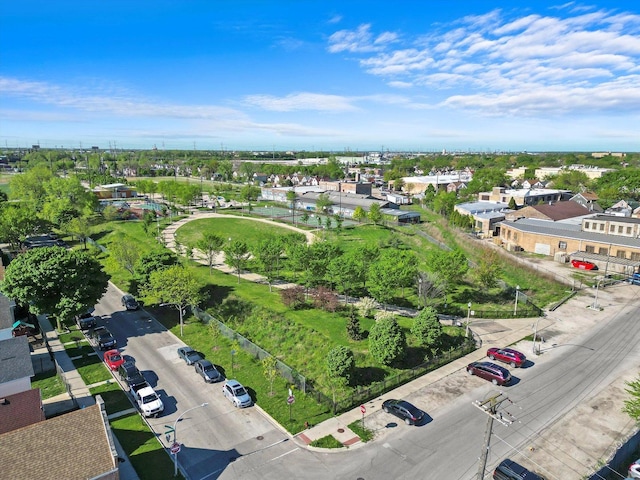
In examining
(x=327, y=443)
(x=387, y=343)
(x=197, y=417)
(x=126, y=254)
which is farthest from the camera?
(x=126, y=254)

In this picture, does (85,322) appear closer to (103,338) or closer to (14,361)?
(103,338)

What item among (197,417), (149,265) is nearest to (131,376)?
(197,417)

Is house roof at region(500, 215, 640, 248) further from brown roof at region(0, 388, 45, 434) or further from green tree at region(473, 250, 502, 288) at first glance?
brown roof at region(0, 388, 45, 434)

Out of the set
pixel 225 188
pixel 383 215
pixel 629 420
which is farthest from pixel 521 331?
pixel 225 188

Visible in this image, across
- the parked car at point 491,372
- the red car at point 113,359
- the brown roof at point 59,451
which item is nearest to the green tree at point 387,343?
the parked car at point 491,372

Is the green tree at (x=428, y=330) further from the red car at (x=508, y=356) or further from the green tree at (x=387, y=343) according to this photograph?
the red car at (x=508, y=356)

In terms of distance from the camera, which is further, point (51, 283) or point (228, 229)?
point (228, 229)

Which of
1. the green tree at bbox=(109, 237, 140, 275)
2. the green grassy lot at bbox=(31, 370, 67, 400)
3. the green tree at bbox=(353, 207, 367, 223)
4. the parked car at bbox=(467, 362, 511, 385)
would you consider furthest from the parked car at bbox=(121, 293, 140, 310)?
the green tree at bbox=(353, 207, 367, 223)

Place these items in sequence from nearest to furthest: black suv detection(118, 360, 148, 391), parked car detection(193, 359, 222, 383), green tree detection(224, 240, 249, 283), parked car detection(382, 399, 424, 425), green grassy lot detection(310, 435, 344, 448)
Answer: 1. green grassy lot detection(310, 435, 344, 448)
2. parked car detection(382, 399, 424, 425)
3. black suv detection(118, 360, 148, 391)
4. parked car detection(193, 359, 222, 383)
5. green tree detection(224, 240, 249, 283)
